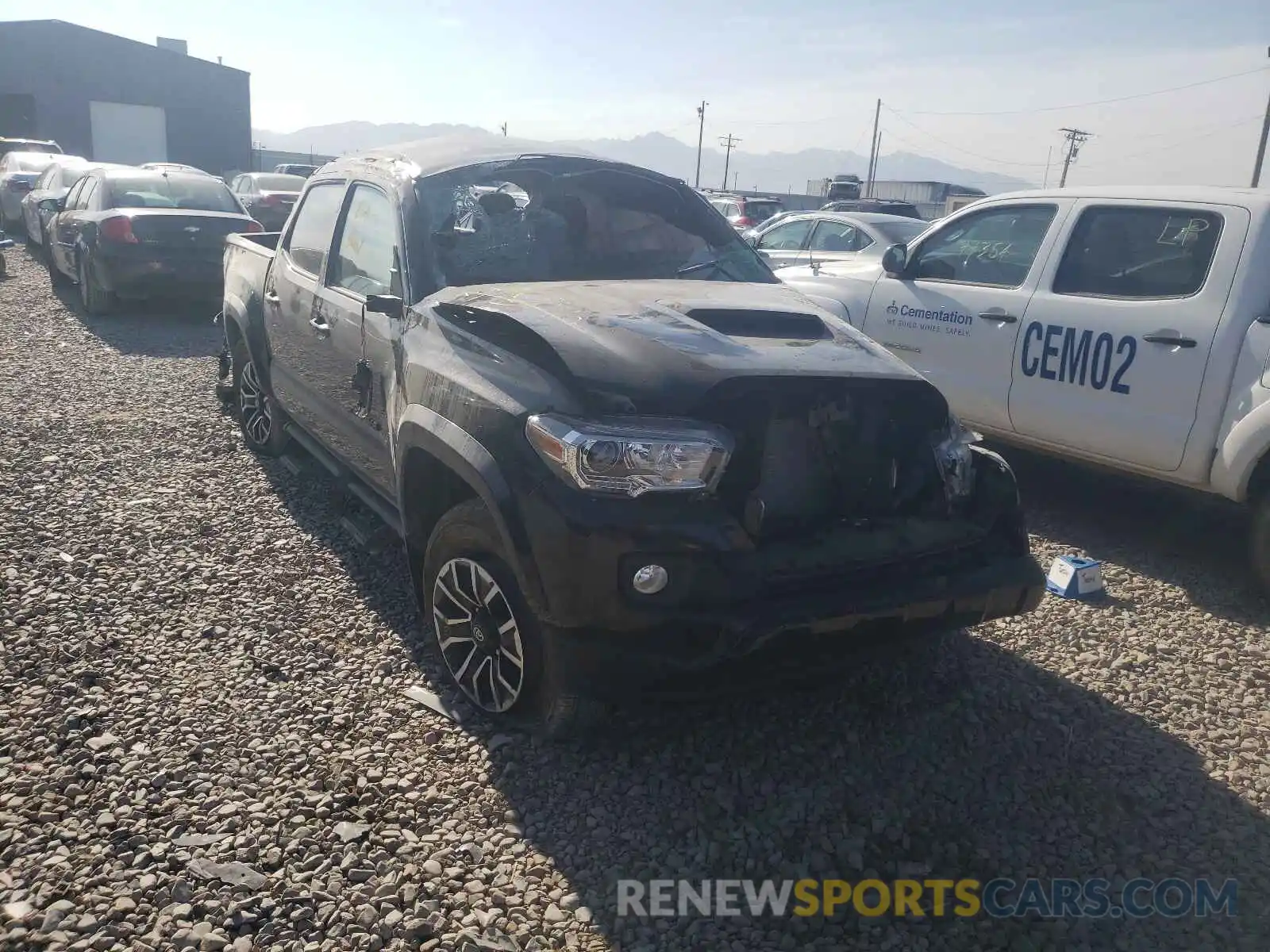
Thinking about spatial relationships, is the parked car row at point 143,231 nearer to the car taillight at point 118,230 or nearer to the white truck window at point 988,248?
the car taillight at point 118,230

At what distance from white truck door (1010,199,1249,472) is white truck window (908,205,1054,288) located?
245 millimetres

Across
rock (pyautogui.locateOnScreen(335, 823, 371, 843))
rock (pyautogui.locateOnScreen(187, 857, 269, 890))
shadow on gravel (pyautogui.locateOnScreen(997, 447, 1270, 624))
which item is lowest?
rock (pyautogui.locateOnScreen(187, 857, 269, 890))

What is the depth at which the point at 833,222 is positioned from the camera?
10492 mm

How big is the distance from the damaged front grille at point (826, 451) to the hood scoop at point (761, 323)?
14.0 inches

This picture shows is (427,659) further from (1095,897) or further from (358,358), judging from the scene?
(1095,897)

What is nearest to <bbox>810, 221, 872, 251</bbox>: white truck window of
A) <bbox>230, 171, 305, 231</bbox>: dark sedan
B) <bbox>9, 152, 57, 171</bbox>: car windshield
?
<bbox>230, 171, 305, 231</bbox>: dark sedan

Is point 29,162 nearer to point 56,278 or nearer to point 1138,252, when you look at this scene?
point 56,278

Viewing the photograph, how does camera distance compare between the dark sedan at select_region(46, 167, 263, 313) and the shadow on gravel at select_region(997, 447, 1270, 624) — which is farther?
the dark sedan at select_region(46, 167, 263, 313)

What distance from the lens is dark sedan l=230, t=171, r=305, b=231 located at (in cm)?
1902

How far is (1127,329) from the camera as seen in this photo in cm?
479

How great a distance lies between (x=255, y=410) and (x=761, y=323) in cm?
396

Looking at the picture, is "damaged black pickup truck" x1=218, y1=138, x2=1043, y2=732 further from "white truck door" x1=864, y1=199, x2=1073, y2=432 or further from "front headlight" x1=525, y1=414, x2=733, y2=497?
"white truck door" x1=864, y1=199, x2=1073, y2=432

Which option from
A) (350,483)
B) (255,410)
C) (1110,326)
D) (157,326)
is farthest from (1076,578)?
(157,326)

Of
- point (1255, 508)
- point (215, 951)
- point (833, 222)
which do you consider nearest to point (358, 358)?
point (215, 951)
